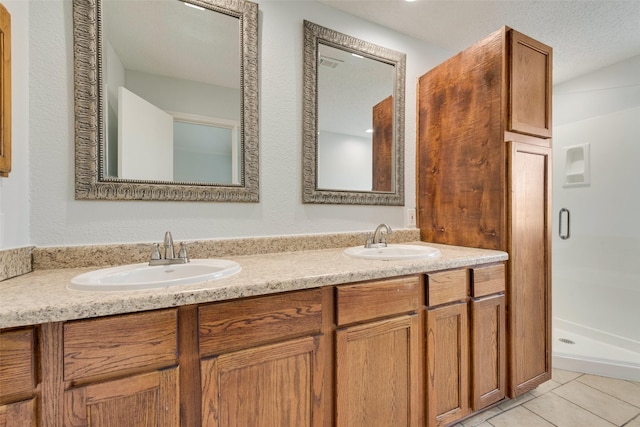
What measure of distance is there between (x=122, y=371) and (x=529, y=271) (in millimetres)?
1922

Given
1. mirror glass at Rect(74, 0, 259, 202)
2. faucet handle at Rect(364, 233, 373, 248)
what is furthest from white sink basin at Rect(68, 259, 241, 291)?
faucet handle at Rect(364, 233, 373, 248)

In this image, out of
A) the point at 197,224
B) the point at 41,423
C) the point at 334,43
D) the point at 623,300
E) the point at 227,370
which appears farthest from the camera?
the point at 623,300

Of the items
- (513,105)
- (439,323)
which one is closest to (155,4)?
(513,105)

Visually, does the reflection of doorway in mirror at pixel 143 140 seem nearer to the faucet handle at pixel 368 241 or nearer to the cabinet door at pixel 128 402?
the cabinet door at pixel 128 402

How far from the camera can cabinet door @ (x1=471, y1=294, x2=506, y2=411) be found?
1.41 meters

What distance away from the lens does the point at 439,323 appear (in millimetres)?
1313

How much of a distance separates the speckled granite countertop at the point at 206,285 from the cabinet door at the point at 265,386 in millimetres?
205

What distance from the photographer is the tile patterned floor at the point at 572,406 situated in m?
1.49

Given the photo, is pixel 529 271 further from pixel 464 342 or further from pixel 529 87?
pixel 529 87

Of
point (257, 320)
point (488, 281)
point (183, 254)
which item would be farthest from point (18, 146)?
point (488, 281)

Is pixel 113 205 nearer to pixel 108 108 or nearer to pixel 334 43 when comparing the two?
pixel 108 108

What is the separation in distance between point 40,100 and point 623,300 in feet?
12.9

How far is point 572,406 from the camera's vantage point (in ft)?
5.30

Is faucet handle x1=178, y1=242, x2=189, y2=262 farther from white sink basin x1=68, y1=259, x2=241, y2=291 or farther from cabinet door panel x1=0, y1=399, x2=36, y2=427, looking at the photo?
cabinet door panel x1=0, y1=399, x2=36, y2=427
